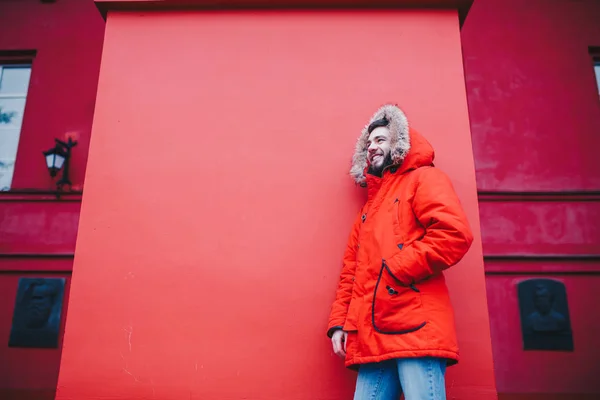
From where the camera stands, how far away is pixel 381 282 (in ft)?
7.87

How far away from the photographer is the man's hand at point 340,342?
2.64 m

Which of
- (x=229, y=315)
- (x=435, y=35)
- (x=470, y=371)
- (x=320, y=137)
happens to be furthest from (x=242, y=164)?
(x=470, y=371)

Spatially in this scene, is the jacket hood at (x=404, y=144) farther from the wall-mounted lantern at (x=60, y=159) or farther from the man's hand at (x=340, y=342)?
the wall-mounted lantern at (x=60, y=159)

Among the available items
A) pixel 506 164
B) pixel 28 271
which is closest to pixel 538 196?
pixel 506 164

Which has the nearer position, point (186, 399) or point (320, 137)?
point (186, 399)

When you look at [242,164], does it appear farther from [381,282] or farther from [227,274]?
[381,282]

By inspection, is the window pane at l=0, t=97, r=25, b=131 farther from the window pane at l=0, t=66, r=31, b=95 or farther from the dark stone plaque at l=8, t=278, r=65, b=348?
the dark stone plaque at l=8, t=278, r=65, b=348

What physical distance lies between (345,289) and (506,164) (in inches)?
130

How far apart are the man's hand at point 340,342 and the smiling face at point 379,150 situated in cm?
97

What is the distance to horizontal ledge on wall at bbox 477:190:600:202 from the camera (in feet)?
16.7

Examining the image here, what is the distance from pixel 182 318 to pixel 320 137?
1.60 metres

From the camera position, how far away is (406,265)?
2.30m

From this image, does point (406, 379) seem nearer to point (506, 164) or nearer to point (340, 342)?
point (340, 342)

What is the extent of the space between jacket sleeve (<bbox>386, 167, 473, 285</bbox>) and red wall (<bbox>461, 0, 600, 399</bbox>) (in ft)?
9.66
